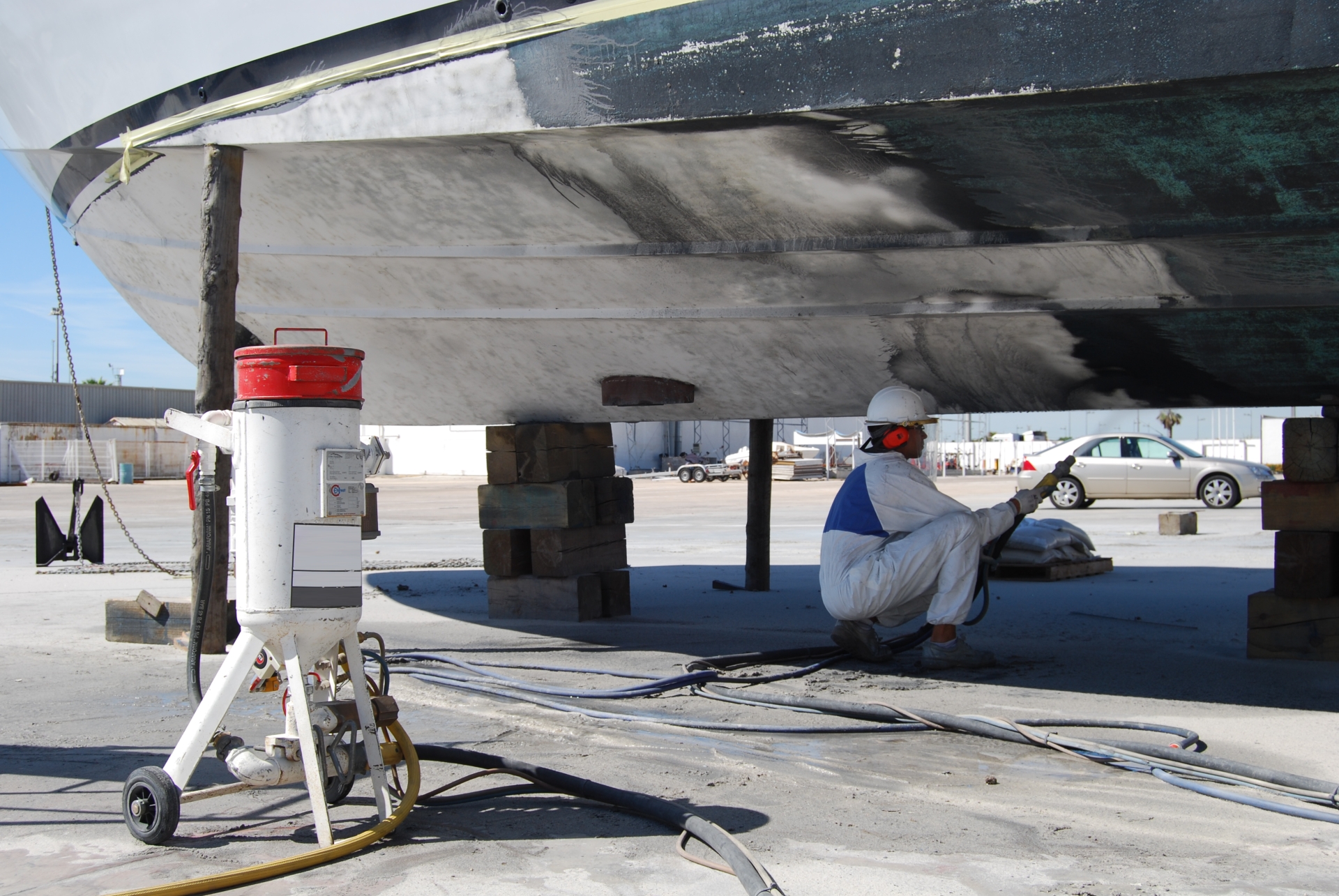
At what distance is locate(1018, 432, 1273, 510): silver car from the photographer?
1692 centimetres

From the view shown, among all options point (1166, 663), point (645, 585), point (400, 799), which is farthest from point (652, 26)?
point (645, 585)

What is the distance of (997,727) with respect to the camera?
3.63 metres

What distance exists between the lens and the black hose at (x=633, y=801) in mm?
2346

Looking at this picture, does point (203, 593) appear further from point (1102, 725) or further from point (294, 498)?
point (1102, 725)

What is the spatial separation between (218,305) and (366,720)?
2.60 meters

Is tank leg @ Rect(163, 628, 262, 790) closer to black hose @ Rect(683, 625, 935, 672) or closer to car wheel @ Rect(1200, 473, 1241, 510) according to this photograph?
black hose @ Rect(683, 625, 935, 672)

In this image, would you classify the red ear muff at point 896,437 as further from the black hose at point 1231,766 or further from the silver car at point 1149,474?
the silver car at point 1149,474

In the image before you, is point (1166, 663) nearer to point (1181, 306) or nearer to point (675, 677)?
point (1181, 306)

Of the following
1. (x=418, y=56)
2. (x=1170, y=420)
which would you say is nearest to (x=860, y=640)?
(x=418, y=56)

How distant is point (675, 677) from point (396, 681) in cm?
117

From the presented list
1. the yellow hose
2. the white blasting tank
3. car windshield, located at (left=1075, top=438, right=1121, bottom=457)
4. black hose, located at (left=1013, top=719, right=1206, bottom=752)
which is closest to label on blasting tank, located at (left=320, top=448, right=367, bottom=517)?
the white blasting tank

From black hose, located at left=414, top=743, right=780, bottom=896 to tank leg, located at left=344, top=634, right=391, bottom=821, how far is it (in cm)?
34

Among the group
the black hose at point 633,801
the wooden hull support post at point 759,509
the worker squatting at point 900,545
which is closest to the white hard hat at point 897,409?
the worker squatting at point 900,545

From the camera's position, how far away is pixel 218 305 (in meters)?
4.76
